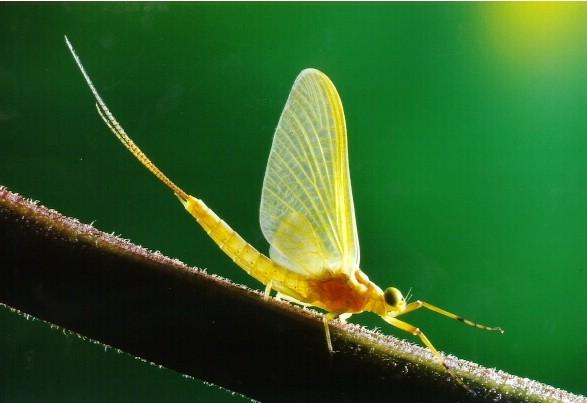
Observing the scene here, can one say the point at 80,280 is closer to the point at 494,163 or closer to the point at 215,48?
the point at 215,48

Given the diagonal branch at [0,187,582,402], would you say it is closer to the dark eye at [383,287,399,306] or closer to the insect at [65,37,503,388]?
the insect at [65,37,503,388]

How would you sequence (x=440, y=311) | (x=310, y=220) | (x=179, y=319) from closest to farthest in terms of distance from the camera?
(x=179, y=319), (x=440, y=311), (x=310, y=220)

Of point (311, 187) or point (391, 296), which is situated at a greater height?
point (311, 187)

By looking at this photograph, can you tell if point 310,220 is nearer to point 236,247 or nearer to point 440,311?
point 236,247

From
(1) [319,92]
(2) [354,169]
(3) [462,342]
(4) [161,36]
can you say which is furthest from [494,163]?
(1) [319,92]

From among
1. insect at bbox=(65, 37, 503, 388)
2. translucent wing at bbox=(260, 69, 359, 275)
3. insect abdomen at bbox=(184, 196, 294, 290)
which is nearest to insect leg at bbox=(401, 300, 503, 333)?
insect at bbox=(65, 37, 503, 388)

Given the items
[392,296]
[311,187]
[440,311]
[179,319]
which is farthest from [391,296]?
[179,319]
